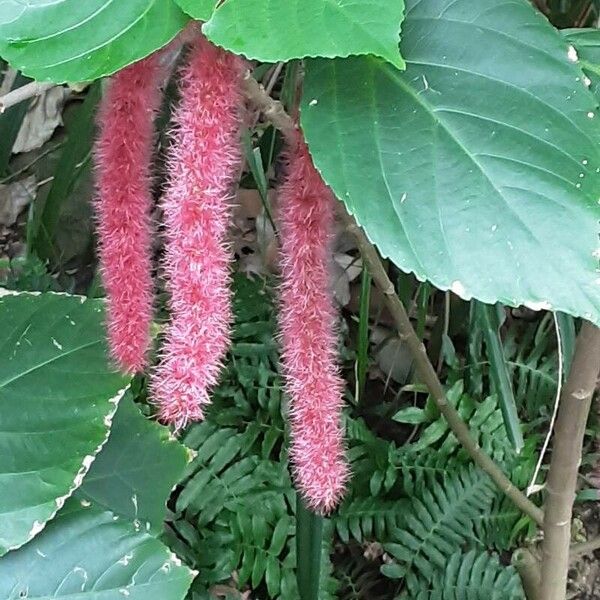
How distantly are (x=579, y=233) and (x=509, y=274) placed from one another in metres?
0.04

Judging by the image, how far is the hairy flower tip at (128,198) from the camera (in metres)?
0.46

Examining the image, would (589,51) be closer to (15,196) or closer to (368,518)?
(368,518)

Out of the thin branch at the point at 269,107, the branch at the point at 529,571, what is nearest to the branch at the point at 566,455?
the branch at the point at 529,571

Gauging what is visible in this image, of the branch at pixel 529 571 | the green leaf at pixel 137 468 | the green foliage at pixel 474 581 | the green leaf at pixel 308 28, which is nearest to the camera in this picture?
the green leaf at pixel 308 28

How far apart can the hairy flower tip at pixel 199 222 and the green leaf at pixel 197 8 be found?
0.11 feet

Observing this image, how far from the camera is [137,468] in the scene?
31.4 inches

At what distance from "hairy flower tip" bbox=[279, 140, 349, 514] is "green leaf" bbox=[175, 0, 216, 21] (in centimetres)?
11

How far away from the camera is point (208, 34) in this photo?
1.27 ft

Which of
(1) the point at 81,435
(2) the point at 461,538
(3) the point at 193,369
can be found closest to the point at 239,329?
(2) the point at 461,538

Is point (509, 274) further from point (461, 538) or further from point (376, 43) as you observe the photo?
point (461, 538)

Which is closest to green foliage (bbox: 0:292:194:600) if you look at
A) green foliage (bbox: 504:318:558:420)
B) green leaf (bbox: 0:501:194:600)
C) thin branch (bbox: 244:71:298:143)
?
green leaf (bbox: 0:501:194:600)

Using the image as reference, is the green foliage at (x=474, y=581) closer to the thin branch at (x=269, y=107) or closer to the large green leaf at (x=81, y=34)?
the thin branch at (x=269, y=107)

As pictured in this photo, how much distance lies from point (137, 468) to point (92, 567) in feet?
0.40

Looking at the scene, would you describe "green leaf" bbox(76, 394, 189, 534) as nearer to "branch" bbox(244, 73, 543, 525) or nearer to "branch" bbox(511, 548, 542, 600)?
"branch" bbox(244, 73, 543, 525)
